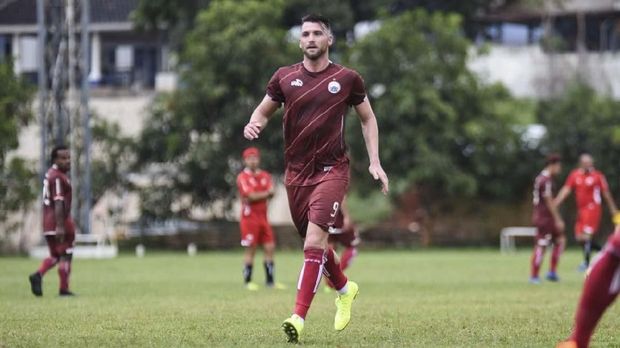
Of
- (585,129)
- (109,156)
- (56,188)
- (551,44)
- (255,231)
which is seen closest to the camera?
(56,188)

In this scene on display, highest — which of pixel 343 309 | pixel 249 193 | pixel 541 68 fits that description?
pixel 541 68

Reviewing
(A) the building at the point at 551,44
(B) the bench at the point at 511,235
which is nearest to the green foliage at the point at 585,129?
(B) the bench at the point at 511,235

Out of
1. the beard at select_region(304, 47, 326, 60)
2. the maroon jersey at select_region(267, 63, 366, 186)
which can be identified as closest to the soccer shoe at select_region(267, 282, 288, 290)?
the maroon jersey at select_region(267, 63, 366, 186)

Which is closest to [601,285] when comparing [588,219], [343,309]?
[343,309]

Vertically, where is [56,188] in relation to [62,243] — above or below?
above

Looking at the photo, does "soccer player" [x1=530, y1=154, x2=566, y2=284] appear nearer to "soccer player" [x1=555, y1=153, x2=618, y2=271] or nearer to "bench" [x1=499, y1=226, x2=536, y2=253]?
"soccer player" [x1=555, y1=153, x2=618, y2=271]

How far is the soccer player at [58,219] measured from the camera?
58.3ft

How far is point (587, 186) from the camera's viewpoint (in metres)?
27.0

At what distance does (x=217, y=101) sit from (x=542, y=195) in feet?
75.1

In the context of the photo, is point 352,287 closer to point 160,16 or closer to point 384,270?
point 384,270

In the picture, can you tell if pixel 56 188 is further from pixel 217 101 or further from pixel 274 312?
pixel 217 101

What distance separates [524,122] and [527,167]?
63.8 inches

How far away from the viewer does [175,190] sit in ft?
149

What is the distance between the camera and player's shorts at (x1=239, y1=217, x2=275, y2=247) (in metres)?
21.0
